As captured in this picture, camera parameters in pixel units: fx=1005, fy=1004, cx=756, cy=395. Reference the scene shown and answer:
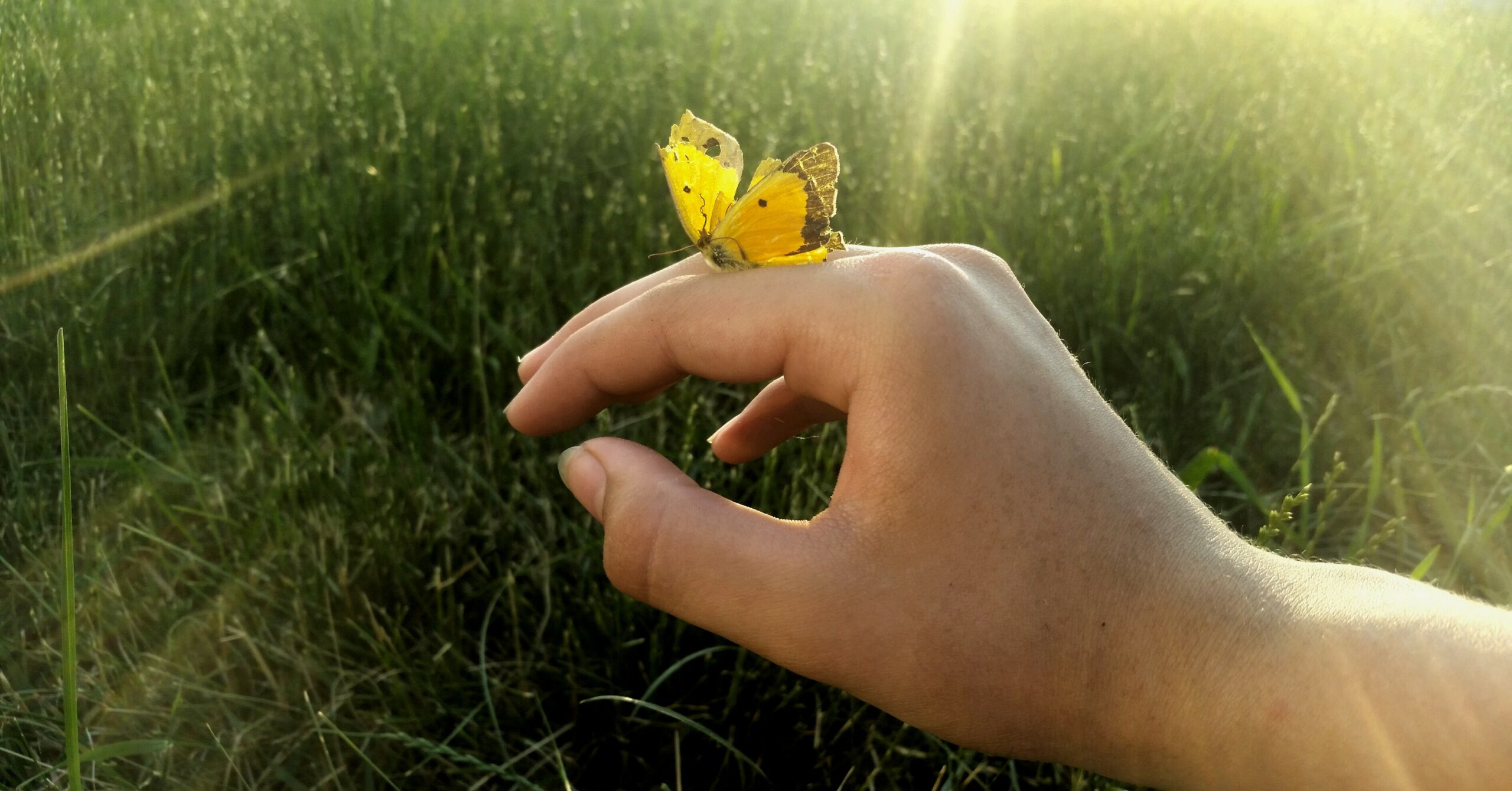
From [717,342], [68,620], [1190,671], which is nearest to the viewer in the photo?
[68,620]

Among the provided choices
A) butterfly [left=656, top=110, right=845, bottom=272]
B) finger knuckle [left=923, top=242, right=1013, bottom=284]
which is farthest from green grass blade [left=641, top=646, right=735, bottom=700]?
finger knuckle [left=923, top=242, right=1013, bottom=284]

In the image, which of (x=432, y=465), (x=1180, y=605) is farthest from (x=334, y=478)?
(x=1180, y=605)

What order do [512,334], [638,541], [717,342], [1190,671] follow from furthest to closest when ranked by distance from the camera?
1. [512,334]
2. [717,342]
3. [638,541]
4. [1190,671]

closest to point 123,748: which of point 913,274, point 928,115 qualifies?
point 913,274

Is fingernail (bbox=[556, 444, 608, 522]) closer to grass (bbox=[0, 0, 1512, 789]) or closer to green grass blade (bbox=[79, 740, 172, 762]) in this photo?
grass (bbox=[0, 0, 1512, 789])

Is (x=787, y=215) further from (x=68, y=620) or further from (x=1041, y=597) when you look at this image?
(x=68, y=620)

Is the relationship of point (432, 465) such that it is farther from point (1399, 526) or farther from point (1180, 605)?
point (1399, 526)
